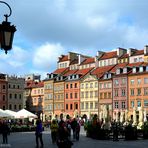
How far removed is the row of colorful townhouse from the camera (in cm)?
7169

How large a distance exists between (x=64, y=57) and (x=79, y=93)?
547 inches

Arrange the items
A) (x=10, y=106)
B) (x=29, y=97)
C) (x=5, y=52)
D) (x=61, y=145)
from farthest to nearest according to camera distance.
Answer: (x=29, y=97) → (x=10, y=106) → (x=61, y=145) → (x=5, y=52)

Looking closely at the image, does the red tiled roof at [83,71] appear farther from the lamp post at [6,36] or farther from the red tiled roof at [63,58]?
the lamp post at [6,36]

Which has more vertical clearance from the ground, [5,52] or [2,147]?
[5,52]

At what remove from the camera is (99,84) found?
77.6m

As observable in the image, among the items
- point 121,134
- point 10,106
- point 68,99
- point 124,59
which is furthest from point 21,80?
point 121,134

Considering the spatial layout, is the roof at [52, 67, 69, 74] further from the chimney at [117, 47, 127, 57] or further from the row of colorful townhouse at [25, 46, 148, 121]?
the chimney at [117, 47, 127, 57]

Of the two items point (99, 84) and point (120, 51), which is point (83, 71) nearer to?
point (99, 84)

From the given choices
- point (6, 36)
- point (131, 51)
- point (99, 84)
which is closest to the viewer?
point (6, 36)

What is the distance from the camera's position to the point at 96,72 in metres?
80.8

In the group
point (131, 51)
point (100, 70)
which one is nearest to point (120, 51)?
point (131, 51)

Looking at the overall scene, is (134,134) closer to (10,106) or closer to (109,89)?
(109,89)

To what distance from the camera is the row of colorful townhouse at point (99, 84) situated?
2822 inches

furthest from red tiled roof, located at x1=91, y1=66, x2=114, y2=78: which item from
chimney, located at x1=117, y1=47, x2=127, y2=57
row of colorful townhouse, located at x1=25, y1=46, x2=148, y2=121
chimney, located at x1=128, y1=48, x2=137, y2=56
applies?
chimney, located at x1=128, y1=48, x2=137, y2=56
